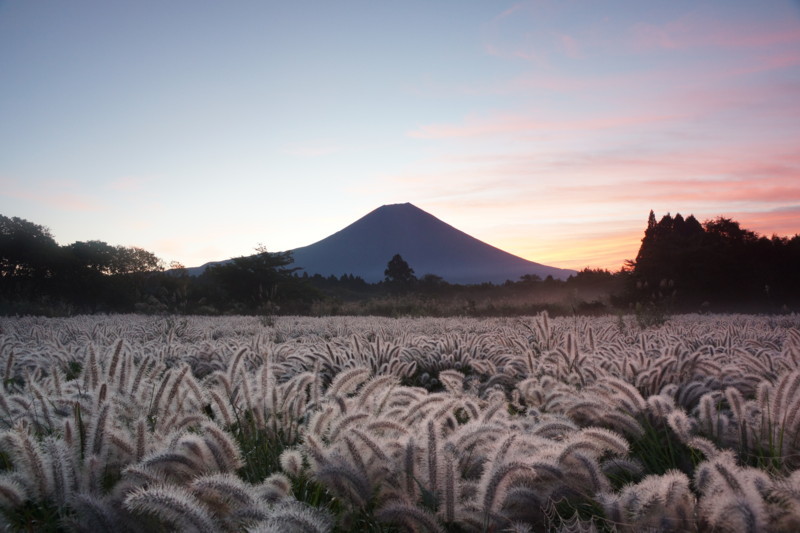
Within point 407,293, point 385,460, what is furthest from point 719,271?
point 385,460

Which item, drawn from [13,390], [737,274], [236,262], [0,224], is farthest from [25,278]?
[737,274]

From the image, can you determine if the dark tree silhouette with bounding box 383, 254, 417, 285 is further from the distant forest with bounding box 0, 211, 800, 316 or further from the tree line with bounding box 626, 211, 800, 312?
the tree line with bounding box 626, 211, 800, 312

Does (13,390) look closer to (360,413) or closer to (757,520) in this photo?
(360,413)

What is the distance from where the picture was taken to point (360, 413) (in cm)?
218

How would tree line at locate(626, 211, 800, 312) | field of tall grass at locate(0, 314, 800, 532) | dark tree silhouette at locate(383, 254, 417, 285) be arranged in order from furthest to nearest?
1. dark tree silhouette at locate(383, 254, 417, 285)
2. tree line at locate(626, 211, 800, 312)
3. field of tall grass at locate(0, 314, 800, 532)

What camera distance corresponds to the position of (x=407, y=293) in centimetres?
3500

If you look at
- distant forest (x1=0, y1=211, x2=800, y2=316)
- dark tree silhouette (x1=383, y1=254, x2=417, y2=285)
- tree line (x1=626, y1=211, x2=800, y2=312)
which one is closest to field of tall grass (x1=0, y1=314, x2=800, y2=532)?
distant forest (x1=0, y1=211, x2=800, y2=316)

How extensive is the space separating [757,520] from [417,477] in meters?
0.93

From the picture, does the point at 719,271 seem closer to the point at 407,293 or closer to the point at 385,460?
the point at 407,293

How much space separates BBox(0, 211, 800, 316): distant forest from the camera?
18.8 metres

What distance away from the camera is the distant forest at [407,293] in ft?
61.7

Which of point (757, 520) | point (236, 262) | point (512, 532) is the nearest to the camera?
point (757, 520)

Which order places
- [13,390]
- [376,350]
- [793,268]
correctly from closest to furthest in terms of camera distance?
1. [13,390]
2. [376,350]
3. [793,268]

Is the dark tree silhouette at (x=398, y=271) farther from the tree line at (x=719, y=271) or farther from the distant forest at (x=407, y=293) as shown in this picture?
the tree line at (x=719, y=271)
